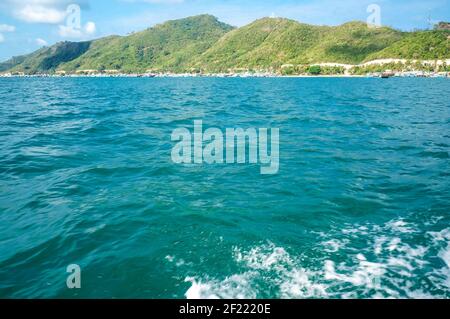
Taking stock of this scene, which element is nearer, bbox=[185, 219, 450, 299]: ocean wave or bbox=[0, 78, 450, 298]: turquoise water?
bbox=[185, 219, 450, 299]: ocean wave

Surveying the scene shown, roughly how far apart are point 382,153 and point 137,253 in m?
16.6

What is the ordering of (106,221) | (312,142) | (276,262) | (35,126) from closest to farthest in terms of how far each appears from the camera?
(276,262)
(106,221)
(312,142)
(35,126)

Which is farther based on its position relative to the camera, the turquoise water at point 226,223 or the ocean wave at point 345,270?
the turquoise water at point 226,223

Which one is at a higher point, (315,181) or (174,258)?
(315,181)

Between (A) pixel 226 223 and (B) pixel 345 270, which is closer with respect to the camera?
(B) pixel 345 270

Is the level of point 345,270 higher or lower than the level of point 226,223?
lower

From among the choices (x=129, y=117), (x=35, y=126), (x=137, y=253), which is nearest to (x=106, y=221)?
(x=137, y=253)

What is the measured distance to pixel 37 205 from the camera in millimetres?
13070

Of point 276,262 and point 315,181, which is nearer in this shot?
point 276,262

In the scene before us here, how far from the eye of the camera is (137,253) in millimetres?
9828

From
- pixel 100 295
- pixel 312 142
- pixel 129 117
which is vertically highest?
pixel 129 117
